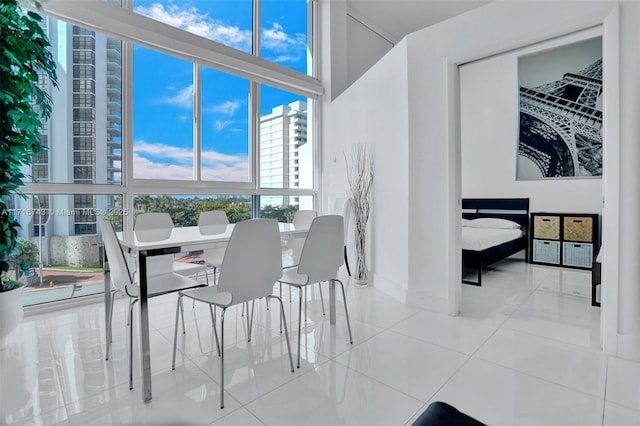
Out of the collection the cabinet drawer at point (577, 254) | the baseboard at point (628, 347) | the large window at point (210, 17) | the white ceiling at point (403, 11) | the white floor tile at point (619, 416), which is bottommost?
the white floor tile at point (619, 416)

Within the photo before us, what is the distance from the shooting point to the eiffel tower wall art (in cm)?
451

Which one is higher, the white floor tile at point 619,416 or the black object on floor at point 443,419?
the black object on floor at point 443,419

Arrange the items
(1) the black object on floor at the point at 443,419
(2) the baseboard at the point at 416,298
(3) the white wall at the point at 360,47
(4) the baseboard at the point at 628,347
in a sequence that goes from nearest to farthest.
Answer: (1) the black object on floor at the point at 443,419 → (4) the baseboard at the point at 628,347 → (2) the baseboard at the point at 416,298 → (3) the white wall at the point at 360,47

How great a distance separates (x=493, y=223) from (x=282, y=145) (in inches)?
134

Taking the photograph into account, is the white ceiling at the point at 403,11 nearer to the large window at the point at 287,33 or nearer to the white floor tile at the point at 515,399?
the large window at the point at 287,33

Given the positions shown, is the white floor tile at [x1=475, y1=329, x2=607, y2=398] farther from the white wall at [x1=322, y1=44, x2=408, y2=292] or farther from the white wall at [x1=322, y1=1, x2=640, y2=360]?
the white wall at [x1=322, y1=44, x2=408, y2=292]

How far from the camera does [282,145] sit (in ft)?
16.1

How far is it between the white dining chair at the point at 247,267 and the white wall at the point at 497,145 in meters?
4.53

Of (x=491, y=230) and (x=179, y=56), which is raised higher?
(x=179, y=56)

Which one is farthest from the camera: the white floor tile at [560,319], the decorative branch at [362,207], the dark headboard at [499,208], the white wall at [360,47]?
the white wall at [360,47]

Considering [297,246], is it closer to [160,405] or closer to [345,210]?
[345,210]

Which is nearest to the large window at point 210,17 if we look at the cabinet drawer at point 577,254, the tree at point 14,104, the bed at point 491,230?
the tree at point 14,104

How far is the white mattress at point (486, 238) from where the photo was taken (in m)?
3.79

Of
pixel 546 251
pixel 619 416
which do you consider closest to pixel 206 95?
pixel 619 416
